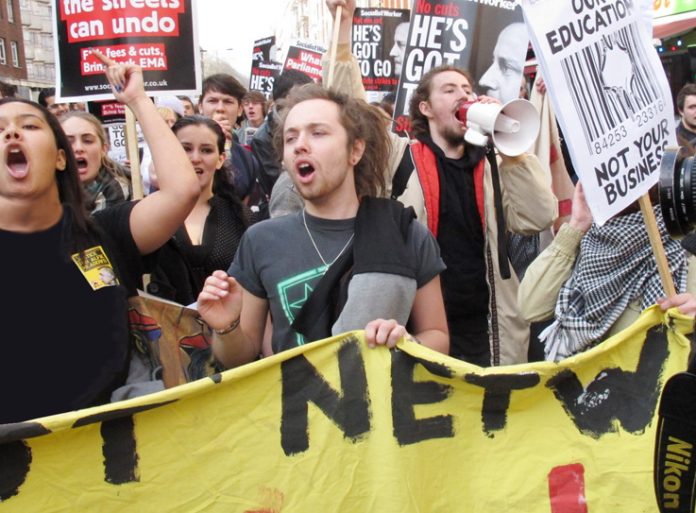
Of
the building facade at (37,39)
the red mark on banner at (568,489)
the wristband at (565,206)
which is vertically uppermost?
the wristband at (565,206)

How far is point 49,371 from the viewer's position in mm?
2117

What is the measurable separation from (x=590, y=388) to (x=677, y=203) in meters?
0.55

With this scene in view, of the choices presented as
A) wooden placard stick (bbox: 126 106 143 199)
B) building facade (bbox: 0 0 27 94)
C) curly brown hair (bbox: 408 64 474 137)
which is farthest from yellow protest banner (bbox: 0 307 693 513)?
building facade (bbox: 0 0 27 94)

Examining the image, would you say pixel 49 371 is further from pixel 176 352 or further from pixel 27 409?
pixel 176 352

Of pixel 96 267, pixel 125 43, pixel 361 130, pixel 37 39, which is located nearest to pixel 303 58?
pixel 125 43

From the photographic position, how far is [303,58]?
32.9 ft

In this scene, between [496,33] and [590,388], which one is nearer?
[590,388]

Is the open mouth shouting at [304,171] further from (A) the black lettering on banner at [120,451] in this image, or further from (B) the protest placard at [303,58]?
(B) the protest placard at [303,58]

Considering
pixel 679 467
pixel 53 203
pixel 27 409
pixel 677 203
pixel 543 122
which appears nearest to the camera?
pixel 679 467

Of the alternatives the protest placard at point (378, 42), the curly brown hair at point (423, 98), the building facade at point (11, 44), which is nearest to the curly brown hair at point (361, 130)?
the curly brown hair at point (423, 98)

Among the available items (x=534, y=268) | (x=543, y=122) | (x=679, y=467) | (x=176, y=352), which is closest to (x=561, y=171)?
(x=543, y=122)

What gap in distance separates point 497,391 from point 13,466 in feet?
3.77

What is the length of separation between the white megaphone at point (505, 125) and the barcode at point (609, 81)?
30.3 inches

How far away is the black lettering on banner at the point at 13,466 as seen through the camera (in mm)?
1905
